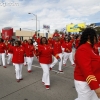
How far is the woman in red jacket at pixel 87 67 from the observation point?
202 centimetres

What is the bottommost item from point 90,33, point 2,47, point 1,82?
point 1,82

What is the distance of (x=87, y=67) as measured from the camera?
207cm

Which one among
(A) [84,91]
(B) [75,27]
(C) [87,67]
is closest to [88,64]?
(C) [87,67]

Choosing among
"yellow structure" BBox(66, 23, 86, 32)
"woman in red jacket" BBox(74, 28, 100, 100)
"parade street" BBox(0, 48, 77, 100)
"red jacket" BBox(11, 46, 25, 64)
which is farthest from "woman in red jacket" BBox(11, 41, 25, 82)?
"yellow structure" BBox(66, 23, 86, 32)

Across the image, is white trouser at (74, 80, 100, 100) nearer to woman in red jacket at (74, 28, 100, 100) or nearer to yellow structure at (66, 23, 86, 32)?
woman in red jacket at (74, 28, 100, 100)

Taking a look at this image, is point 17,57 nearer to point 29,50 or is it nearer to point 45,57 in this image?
point 45,57

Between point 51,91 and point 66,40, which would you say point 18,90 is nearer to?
point 51,91

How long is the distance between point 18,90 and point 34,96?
2.52ft

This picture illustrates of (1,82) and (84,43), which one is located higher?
(84,43)

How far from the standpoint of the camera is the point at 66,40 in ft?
31.5

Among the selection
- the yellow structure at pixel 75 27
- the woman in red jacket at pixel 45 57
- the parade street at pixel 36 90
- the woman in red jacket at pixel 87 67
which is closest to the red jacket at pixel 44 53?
the woman in red jacket at pixel 45 57

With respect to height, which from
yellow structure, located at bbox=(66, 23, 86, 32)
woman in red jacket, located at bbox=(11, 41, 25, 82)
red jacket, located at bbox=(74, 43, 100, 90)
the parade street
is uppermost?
yellow structure, located at bbox=(66, 23, 86, 32)

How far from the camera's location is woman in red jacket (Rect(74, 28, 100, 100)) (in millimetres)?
2016

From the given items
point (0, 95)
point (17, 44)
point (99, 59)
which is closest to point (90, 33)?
point (99, 59)
